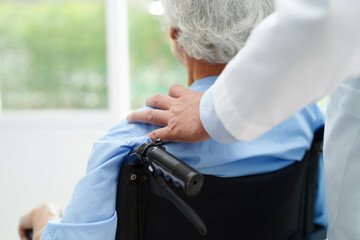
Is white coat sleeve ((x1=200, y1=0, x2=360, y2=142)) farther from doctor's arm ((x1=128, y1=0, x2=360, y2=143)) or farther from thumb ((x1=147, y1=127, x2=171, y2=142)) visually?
thumb ((x1=147, y1=127, x2=171, y2=142))

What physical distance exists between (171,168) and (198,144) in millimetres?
220

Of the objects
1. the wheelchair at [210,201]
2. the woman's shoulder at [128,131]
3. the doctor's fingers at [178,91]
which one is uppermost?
the doctor's fingers at [178,91]

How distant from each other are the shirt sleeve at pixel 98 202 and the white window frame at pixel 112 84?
2.04m

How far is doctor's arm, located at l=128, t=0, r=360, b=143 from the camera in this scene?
485 mm

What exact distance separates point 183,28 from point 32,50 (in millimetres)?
2289

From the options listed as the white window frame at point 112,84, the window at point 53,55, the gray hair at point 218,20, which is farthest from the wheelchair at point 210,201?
the window at point 53,55

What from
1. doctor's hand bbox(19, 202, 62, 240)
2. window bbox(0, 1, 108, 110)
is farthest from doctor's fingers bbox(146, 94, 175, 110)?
window bbox(0, 1, 108, 110)

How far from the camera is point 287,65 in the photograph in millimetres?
504

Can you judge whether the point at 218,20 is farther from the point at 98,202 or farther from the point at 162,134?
the point at 98,202

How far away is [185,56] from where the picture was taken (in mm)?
895

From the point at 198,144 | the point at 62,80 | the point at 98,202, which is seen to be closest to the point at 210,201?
the point at 198,144

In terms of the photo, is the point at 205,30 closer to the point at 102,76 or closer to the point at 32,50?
the point at 102,76

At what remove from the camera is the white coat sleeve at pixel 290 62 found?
485 millimetres

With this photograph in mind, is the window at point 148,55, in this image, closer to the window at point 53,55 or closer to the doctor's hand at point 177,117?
the window at point 53,55
